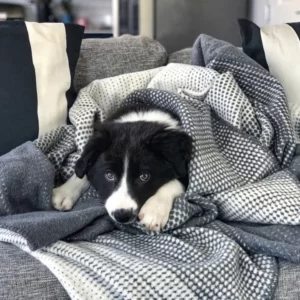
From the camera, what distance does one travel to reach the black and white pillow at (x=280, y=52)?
6.30 feet

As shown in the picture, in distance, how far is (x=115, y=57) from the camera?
2027 millimetres

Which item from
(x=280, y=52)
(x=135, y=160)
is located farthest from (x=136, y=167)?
(x=280, y=52)

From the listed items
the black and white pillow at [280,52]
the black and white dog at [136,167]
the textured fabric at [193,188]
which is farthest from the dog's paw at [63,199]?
the black and white pillow at [280,52]

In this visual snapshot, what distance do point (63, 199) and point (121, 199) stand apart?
0.71 ft

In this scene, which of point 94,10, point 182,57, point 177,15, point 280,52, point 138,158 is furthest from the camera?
point 94,10

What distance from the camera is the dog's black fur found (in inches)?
54.3

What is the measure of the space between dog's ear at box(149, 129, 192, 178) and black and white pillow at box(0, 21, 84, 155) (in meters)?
0.47

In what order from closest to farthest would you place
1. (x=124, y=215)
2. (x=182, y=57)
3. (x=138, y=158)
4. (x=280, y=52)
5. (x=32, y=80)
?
(x=124, y=215)
(x=138, y=158)
(x=32, y=80)
(x=280, y=52)
(x=182, y=57)

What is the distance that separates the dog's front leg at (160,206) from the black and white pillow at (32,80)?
52 centimetres

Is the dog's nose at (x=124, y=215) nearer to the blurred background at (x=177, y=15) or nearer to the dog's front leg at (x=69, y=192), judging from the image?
the dog's front leg at (x=69, y=192)

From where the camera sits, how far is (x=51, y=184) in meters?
1.41

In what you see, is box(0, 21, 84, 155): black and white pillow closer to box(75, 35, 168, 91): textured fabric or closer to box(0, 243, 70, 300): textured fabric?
box(75, 35, 168, 91): textured fabric

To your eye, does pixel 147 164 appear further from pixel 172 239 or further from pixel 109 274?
pixel 109 274

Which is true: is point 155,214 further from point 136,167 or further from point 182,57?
point 182,57
